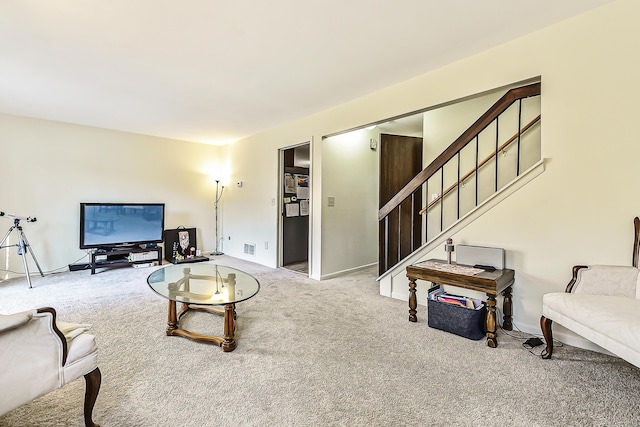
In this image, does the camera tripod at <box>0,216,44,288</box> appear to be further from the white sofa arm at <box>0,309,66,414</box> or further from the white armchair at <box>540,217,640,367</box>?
the white armchair at <box>540,217,640,367</box>

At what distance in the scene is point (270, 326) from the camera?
2576 mm

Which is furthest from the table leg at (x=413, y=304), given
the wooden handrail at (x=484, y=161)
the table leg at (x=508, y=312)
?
the wooden handrail at (x=484, y=161)

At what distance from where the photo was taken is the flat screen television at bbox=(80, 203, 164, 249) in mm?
4652

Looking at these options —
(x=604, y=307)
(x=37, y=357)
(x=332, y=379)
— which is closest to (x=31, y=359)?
(x=37, y=357)

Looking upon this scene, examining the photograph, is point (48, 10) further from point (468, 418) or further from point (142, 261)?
point (142, 261)

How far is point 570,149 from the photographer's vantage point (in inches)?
85.2

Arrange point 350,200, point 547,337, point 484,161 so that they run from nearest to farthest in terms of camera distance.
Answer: point 547,337 < point 484,161 < point 350,200

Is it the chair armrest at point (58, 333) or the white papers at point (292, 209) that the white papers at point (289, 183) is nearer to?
the white papers at point (292, 209)

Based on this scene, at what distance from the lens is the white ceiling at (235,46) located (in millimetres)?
1987

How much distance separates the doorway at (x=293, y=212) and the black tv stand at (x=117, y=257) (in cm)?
214

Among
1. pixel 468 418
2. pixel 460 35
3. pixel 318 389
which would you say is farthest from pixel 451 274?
pixel 460 35

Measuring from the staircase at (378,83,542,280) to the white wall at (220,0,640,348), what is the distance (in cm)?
21

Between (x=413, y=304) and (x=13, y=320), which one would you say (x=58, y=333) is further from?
(x=413, y=304)

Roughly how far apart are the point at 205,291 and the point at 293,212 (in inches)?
113
